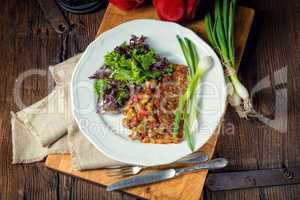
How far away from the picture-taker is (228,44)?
207 cm

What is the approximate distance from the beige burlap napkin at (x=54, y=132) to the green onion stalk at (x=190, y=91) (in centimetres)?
29

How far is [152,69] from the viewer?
2018mm

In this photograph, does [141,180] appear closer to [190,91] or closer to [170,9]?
[190,91]

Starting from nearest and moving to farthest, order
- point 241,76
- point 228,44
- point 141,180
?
point 141,180 → point 228,44 → point 241,76

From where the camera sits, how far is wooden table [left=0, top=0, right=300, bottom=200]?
7.45 ft

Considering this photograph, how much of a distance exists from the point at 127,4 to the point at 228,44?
45 centimetres

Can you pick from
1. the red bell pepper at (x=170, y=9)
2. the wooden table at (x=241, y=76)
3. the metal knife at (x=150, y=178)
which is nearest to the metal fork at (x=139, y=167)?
the metal knife at (x=150, y=178)

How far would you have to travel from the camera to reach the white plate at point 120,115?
6.40ft

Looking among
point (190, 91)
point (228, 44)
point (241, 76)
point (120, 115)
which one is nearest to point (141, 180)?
point (120, 115)

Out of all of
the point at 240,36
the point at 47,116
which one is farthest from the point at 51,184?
the point at 240,36

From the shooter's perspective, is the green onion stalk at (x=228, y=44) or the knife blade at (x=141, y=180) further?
the green onion stalk at (x=228, y=44)

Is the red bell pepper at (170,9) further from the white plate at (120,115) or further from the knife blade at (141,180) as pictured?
the knife blade at (141,180)

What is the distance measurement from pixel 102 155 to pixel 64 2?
86cm

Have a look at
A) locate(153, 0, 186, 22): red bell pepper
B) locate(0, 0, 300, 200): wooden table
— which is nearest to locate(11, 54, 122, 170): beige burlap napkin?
locate(0, 0, 300, 200): wooden table
